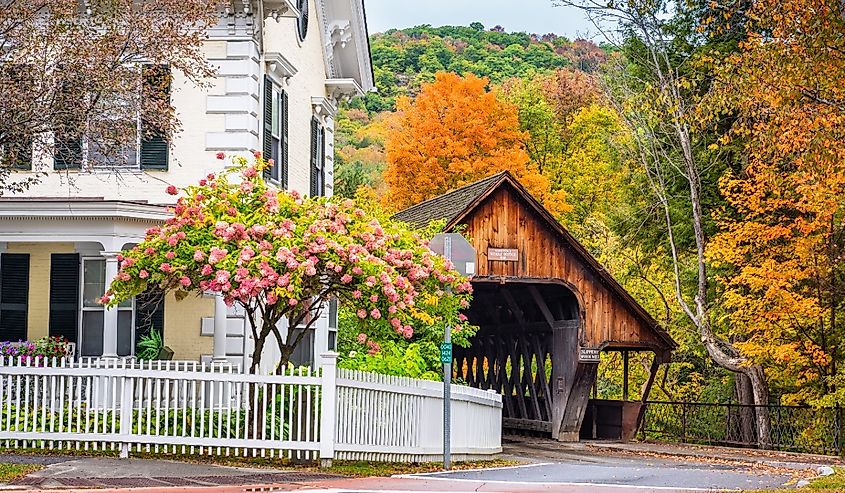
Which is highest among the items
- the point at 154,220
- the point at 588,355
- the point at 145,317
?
the point at 154,220

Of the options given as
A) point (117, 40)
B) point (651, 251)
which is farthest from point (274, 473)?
point (651, 251)

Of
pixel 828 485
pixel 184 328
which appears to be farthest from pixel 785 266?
pixel 828 485

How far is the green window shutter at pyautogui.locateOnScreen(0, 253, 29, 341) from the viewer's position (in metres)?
21.5

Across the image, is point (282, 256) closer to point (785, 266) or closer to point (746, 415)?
point (785, 266)

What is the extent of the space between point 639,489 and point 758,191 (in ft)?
54.5

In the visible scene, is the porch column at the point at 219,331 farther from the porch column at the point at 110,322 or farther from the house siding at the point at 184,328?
the porch column at the point at 110,322

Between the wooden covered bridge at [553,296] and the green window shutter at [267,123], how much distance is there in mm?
4958

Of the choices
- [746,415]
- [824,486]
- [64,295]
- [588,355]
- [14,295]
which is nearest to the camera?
[824,486]

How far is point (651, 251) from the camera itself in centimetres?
3869

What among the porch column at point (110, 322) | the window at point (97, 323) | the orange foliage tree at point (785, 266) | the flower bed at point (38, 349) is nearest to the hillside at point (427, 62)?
the orange foliage tree at point (785, 266)

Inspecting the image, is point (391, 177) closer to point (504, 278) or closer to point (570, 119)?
point (570, 119)

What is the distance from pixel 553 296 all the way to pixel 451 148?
1911 centimetres

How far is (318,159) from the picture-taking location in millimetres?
27734

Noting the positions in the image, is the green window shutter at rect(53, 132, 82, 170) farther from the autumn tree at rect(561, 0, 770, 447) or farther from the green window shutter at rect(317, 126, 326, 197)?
the autumn tree at rect(561, 0, 770, 447)
